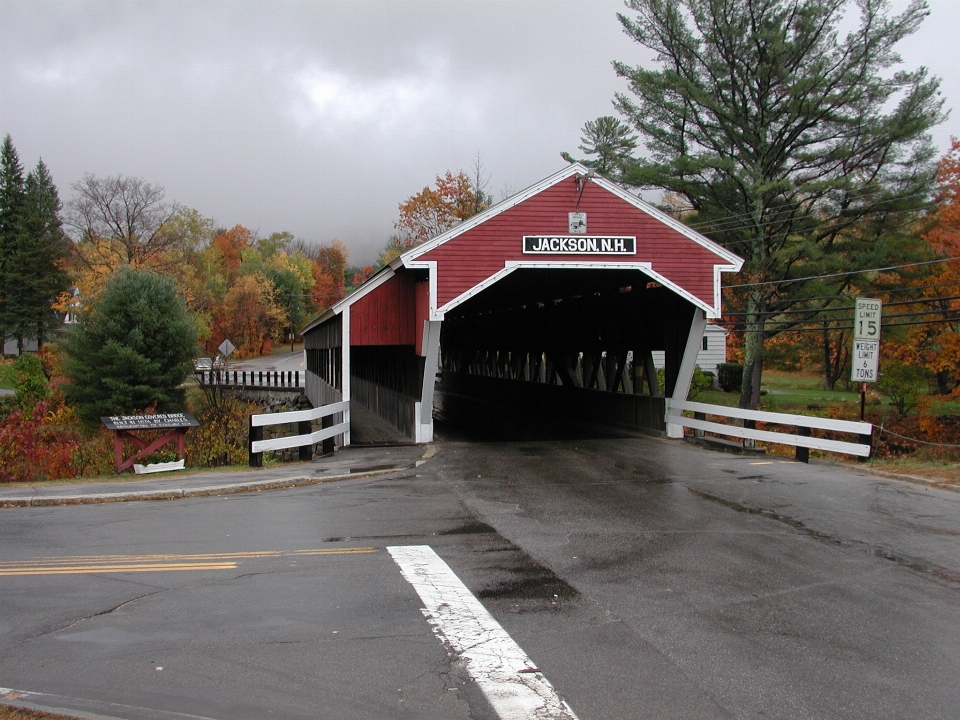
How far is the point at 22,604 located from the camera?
20.4ft

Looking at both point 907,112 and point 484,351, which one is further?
point 484,351

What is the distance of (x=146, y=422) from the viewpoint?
53.6 feet

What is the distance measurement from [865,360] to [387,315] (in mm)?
10147

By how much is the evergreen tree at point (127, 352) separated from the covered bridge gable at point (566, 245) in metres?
18.0

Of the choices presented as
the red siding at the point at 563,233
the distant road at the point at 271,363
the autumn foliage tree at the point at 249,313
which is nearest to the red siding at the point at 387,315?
the red siding at the point at 563,233

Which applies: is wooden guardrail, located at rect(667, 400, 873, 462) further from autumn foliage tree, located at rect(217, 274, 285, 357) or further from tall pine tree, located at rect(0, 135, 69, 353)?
autumn foliage tree, located at rect(217, 274, 285, 357)

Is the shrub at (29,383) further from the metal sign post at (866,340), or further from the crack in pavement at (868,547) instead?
the crack in pavement at (868,547)

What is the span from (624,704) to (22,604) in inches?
190

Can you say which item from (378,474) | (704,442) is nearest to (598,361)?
(704,442)

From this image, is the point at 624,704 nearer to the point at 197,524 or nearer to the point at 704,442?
the point at 197,524

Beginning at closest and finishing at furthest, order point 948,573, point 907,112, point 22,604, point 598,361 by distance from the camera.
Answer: point 22,604 → point 948,573 → point 598,361 → point 907,112

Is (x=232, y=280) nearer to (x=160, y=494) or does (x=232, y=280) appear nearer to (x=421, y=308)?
(x=421, y=308)

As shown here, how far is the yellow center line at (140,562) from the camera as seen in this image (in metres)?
7.26

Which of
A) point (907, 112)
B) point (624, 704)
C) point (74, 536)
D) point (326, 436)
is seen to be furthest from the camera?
point (907, 112)
